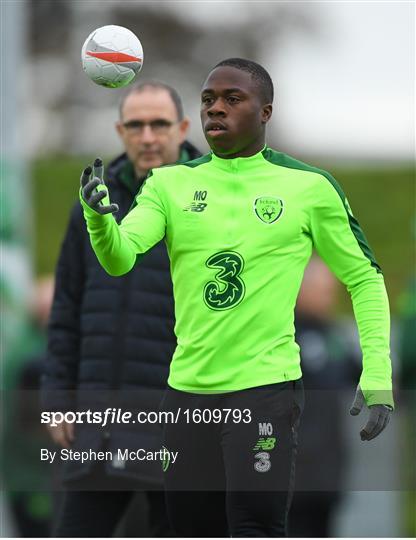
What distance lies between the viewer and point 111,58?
540cm

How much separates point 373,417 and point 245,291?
0.67m

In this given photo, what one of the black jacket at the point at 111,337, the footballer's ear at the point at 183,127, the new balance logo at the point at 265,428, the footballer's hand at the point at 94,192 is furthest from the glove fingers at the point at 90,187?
the footballer's ear at the point at 183,127

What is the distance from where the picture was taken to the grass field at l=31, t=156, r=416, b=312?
19.9m

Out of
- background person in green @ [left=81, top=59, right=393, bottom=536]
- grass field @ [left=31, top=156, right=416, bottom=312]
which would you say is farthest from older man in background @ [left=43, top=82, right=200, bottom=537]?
grass field @ [left=31, top=156, right=416, bottom=312]

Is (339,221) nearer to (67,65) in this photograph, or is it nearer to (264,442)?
(264,442)

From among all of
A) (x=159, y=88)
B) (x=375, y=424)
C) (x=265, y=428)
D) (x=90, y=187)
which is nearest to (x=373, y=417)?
(x=375, y=424)

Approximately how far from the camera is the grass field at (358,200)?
783 inches

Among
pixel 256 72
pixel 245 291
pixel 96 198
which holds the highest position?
pixel 256 72

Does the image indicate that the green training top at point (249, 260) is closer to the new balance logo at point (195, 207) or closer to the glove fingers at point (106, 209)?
the new balance logo at point (195, 207)

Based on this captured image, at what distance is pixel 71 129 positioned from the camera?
29.9 metres

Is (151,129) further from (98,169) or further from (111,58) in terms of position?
(98,169)

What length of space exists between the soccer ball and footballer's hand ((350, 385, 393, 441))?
1.54 metres

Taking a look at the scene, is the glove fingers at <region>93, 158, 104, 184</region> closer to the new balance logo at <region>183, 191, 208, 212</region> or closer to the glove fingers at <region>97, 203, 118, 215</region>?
the glove fingers at <region>97, 203, 118, 215</region>

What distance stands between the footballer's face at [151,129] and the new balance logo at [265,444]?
1.89m
